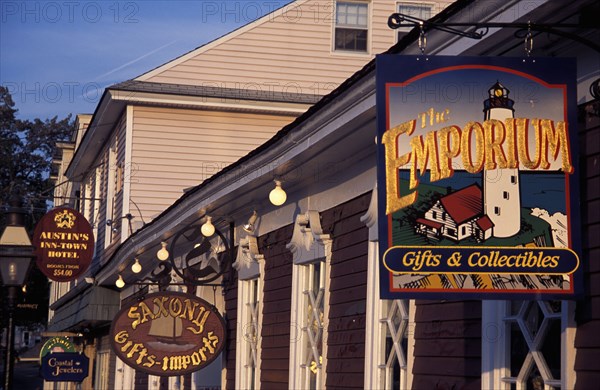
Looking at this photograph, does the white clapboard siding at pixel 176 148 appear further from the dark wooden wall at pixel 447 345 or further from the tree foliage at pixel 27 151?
the tree foliage at pixel 27 151

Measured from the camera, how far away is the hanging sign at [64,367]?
2602 centimetres

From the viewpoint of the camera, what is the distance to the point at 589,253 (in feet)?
19.8

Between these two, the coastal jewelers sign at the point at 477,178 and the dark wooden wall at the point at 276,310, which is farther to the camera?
the dark wooden wall at the point at 276,310

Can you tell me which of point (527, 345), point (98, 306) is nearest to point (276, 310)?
point (527, 345)

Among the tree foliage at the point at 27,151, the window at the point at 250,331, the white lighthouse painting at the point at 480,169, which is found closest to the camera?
Result: the white lighthouse painting at the point at 480,169

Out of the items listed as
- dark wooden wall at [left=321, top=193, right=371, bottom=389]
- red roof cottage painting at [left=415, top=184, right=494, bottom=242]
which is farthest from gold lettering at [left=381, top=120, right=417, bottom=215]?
dark wooden wall at [left=321, top=193, right=371, bottom=389]

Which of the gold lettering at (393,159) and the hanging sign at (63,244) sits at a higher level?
the hanging sign at (63,244)

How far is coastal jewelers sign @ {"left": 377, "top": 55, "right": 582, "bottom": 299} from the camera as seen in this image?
18.3ft

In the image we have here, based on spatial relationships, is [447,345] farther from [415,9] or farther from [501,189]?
[415,9]

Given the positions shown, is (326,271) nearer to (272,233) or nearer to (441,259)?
(272,233)

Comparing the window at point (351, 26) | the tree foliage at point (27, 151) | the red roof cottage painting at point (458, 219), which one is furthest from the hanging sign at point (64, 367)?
the tree foliage at point (27, 151)

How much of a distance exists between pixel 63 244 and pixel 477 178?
19765mm

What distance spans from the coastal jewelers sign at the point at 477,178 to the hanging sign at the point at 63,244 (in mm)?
18551

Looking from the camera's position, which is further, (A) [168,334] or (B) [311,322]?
(A) [168,334]
